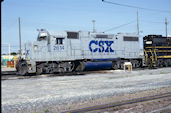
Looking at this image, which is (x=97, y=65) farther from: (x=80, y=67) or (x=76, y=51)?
(x=76, y=51)

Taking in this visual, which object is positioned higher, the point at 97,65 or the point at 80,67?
the point at 97,65

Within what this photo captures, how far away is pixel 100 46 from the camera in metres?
18.9

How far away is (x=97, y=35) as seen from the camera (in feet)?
62.1

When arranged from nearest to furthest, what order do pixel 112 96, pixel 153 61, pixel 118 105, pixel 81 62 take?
pixel 118 105 → pixel 112 96 → pixel 81 62 → pixel 153 61

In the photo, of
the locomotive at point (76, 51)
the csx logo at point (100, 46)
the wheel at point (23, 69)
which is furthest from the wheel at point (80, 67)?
the wheel at point (23, 69)

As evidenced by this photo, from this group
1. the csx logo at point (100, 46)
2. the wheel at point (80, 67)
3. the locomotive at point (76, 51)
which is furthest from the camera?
the csx logo at point (100, 46)

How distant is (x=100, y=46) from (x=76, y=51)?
2.47 metres

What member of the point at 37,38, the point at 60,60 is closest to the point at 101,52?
the point at 60,60

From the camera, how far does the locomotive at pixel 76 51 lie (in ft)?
52.8

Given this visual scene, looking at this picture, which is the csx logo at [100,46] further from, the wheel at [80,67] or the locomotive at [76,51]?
the wheel at [80,67]

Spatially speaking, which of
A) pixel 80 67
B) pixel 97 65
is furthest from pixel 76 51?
pixel 97 65

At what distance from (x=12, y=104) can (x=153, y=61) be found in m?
17.9

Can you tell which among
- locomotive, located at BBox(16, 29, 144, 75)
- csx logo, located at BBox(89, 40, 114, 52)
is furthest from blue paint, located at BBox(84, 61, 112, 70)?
csx logo, located at BBox(89, 40, 114, 52)

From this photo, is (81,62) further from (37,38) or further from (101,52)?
(37,38)
